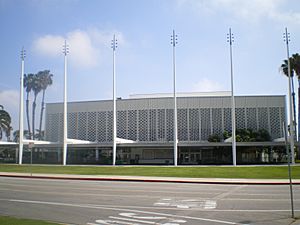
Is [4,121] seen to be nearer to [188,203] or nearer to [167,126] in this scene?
[167,126]

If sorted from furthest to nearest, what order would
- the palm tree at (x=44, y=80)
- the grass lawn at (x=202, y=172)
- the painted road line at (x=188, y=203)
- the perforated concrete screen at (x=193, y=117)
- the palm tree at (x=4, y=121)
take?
the palm tree at (x=44, y=80) → the palm tree at (x=4, y=121) → the perforated concrete screen at (x=193, y=117) → the grass lawn at (x=202, y=172) → the painted road line at (x=188, y=203)

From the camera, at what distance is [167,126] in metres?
70.2

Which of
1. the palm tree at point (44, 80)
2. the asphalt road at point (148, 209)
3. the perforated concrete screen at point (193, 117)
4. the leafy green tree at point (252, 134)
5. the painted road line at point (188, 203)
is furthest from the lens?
the palm tree at point (44, 80)

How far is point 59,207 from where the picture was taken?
38.4ft

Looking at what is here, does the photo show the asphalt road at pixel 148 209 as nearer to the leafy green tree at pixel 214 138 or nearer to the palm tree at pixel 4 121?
the leafy green tree at pixel 214 138

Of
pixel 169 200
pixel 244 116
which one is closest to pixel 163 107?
pixel 244 116

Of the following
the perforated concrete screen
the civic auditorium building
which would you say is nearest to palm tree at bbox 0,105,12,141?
the civic auditorium building

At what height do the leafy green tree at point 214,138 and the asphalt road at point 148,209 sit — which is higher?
the leafy green tree at point 214,138

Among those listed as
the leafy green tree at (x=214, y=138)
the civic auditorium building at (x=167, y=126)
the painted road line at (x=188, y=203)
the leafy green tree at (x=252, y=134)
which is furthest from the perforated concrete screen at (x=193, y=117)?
the painted road line at (x=188, y=203)

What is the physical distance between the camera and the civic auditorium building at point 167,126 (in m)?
61.1

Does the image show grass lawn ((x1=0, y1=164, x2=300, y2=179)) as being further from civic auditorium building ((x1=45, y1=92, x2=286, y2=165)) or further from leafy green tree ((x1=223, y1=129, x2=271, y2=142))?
leafy green tree ((x1=223, y1=129, x2=271, y2=142))

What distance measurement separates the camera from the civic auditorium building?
6112 centimetres

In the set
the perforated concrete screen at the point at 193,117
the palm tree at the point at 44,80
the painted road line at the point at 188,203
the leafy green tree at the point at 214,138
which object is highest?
the palm tree at the point at 44,80

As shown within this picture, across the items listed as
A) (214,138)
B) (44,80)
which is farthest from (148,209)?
(44,80)
